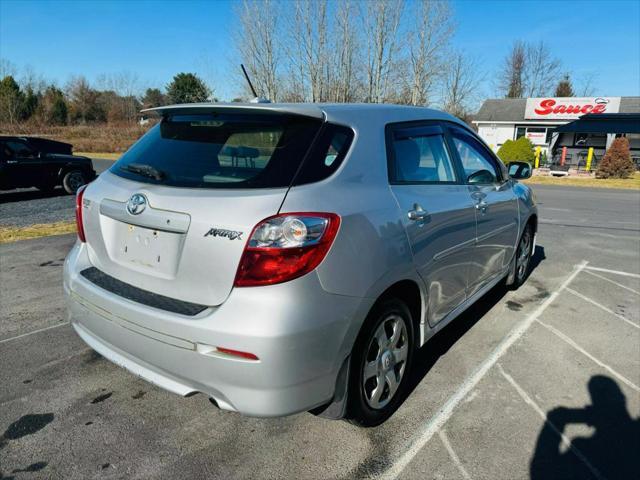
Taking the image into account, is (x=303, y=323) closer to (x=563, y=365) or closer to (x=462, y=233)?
(x=462, y=233)

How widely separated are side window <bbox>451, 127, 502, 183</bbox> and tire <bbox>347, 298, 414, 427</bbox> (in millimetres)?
1441

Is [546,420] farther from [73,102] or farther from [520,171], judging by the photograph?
[73,102]

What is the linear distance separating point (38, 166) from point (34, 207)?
72.1 inches

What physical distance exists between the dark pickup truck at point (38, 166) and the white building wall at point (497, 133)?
3334 centimetres

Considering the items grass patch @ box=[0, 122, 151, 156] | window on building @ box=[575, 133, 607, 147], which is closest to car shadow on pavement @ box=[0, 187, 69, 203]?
grass patch @ box=[0, 122, 151, 156]

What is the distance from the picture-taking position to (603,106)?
1378 inches

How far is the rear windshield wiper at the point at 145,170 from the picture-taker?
95.3 inches

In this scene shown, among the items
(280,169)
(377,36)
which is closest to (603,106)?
(377,36)

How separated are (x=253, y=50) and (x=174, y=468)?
26.9 meters

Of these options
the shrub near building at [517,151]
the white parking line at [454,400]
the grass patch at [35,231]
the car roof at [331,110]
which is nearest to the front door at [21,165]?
the grass patch at [35,231]

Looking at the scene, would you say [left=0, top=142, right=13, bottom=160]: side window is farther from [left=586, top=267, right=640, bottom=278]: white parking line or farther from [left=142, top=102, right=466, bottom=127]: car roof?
[left=586, top=267, right=640, bottom=278]: white parking line

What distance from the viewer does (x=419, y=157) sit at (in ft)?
9.89

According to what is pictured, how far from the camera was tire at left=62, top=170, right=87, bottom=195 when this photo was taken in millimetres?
12549

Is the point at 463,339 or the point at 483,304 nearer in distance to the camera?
the point at 463,339
